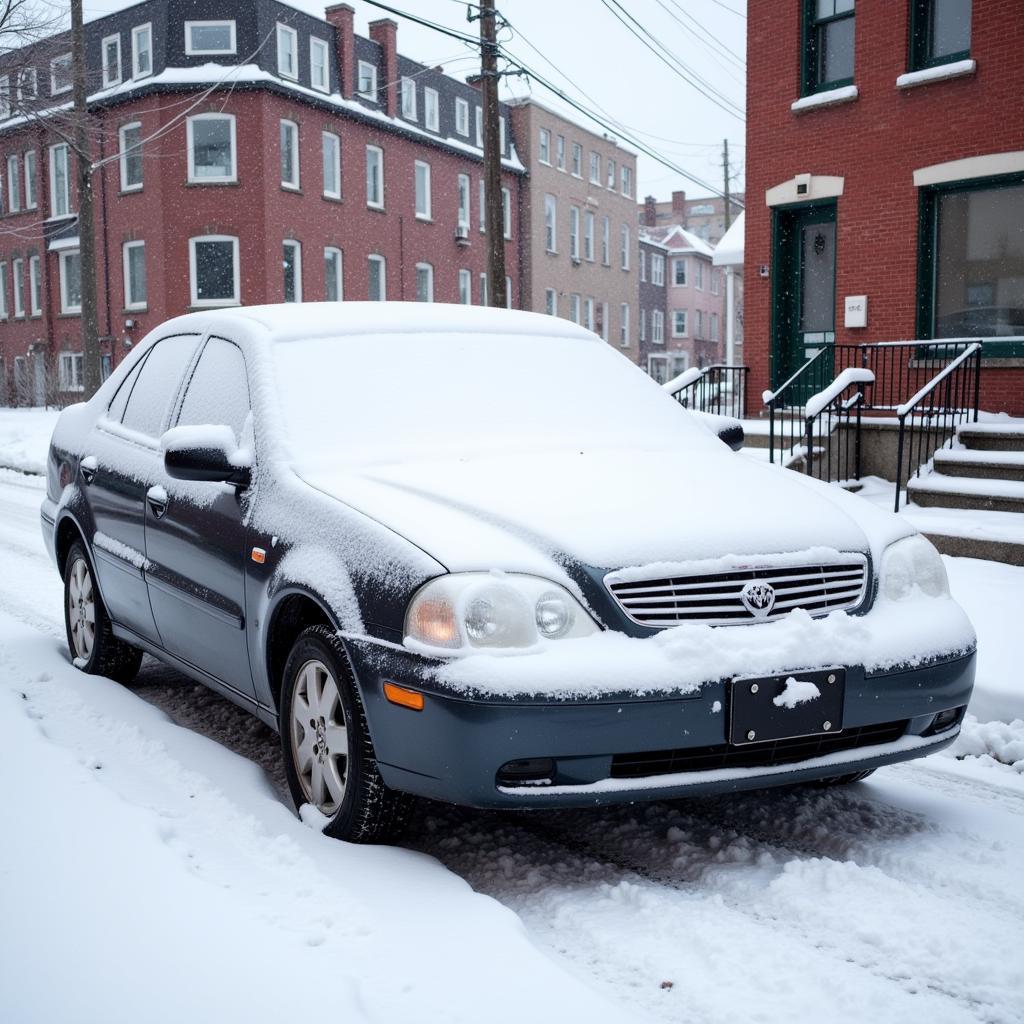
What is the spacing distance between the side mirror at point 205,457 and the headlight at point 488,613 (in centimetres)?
118

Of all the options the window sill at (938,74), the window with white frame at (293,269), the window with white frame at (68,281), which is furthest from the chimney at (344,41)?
the window sill at (938,74)

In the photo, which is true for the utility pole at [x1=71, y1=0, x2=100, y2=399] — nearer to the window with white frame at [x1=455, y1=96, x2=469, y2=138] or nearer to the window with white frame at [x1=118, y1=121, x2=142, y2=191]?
the window with white frame at [x1=118, y1=121, x2=142, y2=191]

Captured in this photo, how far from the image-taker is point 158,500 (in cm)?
478

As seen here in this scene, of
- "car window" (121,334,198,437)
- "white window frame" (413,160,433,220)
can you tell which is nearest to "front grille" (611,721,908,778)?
"car window" (121,334,198,437)

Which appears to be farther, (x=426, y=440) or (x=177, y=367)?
(x=177, y=367)

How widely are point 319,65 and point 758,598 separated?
34.9m

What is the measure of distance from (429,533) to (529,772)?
727 mm

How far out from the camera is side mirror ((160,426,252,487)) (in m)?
4.10

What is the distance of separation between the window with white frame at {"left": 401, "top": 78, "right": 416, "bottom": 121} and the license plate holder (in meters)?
37.6

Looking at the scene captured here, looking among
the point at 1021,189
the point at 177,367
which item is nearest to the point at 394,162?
the point at 1021,189

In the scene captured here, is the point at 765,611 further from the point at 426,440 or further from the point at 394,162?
the point at 394,162

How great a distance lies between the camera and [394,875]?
3.39 m

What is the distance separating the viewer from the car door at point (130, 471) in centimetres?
505

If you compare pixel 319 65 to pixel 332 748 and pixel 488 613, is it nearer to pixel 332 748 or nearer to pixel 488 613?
pixel 332 748
